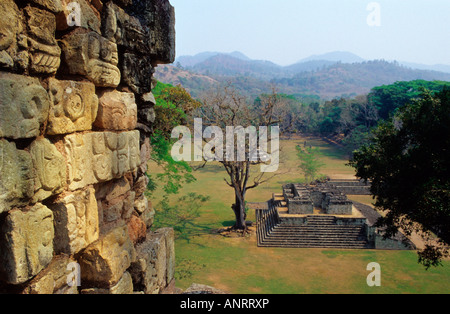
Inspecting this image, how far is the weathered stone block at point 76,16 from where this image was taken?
265cm

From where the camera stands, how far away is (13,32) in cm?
213

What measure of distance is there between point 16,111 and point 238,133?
15.5 meters

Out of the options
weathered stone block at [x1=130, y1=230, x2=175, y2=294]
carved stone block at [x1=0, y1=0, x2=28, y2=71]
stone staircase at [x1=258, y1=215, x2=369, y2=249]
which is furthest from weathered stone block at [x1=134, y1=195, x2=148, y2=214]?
stone staircase at [x1=258, y1=215, x2=369, y2=249]

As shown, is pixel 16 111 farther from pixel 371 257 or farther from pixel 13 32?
pixel 371 257

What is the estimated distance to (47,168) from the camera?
7.89 ft

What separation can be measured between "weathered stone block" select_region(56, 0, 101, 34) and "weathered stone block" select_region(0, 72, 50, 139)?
56 cm

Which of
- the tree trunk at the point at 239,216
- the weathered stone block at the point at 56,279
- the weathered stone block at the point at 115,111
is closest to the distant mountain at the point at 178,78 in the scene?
the tree trunk at the point at 239,216

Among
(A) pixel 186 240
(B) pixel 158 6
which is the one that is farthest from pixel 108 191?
(A) pixel 186 240

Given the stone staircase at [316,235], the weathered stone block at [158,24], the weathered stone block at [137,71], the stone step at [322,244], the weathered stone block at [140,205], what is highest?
the weathered stone block at [158,24]

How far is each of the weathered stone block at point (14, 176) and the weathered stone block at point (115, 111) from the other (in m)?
0.94

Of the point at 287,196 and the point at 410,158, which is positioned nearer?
the point at 410,158

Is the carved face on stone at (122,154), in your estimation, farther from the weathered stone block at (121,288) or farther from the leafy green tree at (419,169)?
the leafy green tree at (419,169)

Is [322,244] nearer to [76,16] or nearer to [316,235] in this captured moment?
[316,235]

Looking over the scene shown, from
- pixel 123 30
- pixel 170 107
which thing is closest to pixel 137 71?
pixel 123 30
